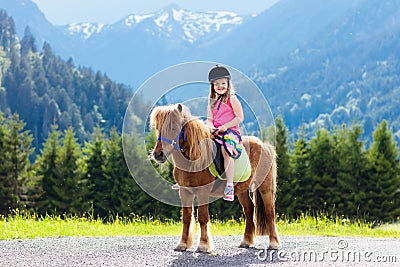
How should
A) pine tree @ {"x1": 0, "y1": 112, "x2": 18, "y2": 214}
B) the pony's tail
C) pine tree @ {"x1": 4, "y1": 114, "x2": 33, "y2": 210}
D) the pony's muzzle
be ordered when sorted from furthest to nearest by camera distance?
pine tree @ {"x1": 4, "y1": 114, "x2": 33, "y2": 210}
pine tree @ {"x1": 0, "y1": 112, "x2": 18, "y2": 214}
the pony's tail
the pony's muzzle

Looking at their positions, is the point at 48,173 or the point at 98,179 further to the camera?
the point at 48,173

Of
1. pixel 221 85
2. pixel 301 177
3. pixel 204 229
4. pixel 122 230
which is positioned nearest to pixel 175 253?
pixel 204 229

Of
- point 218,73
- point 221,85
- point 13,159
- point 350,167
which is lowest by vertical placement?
point 350,167

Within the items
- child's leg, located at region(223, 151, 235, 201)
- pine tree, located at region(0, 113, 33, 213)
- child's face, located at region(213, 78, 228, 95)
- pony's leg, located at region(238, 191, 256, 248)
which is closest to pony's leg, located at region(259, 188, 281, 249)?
pony's leg, located at region(238, 191, 256, 248)

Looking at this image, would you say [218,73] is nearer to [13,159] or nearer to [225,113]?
[225,113]

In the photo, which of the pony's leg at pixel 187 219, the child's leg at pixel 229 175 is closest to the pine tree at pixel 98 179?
the pony's leg at pixel 187 219

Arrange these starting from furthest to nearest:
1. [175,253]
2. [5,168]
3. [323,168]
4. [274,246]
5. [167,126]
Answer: [5,168] < [323,168] < [274,246] < [175,253] < [167,126]

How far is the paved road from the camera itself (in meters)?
7.81

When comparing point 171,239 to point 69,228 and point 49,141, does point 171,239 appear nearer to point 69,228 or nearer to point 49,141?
point 69,228

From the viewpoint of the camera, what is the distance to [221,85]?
8.87 m

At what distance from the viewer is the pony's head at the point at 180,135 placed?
8180 millimetres

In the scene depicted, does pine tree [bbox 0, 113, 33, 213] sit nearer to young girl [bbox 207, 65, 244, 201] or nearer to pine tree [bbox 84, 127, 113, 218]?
pine tree [bbox 84, 127, 113, 218]

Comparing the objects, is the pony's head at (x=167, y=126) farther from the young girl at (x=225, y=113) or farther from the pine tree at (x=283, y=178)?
the pine tree at (x=283, y=178)

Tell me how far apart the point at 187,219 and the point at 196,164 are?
1.10 metres
